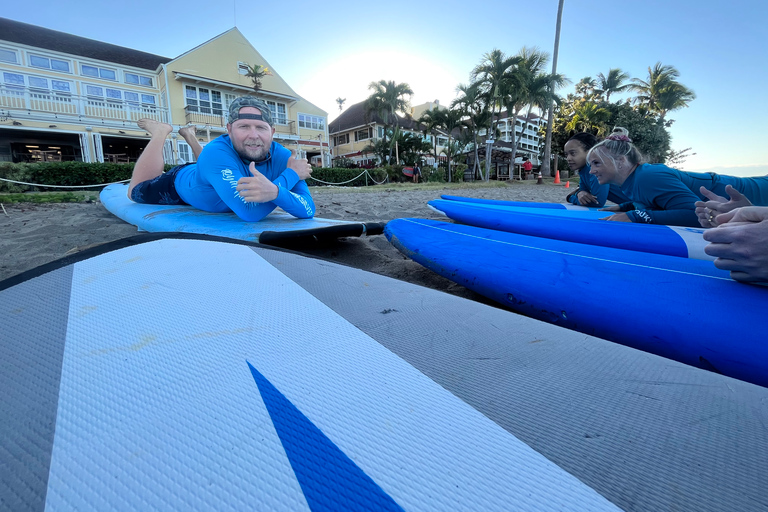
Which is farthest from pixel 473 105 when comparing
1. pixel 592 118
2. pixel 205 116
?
pixel 205 116

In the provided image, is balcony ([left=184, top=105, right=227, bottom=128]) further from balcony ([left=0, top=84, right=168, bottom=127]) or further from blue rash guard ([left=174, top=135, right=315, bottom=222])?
blue rash guard ([left=174, top=135, right=315, bottom=222])

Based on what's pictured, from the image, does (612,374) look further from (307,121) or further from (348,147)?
(348,147)

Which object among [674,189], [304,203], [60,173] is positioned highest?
[60,173]

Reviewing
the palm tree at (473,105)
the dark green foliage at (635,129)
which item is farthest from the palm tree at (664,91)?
the palm tree at (473,105)

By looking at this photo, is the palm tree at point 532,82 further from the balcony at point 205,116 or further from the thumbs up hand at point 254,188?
the thumbs up hand at point 254,188

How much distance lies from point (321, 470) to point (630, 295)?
127 cm

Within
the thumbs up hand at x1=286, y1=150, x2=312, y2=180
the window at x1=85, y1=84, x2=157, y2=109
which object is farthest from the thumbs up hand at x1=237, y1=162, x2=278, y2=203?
the window at x1=85, y1=84, x2=157, y2=109

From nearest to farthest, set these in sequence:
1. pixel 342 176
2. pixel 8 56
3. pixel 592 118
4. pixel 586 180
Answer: pixel 586 180, pixel 8 56, pixel 342 176, pixel 592 118

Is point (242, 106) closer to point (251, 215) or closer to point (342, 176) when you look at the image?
point (251, 215)

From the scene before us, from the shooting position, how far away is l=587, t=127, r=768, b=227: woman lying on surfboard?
229 centimetres

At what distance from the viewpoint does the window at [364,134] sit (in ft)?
95.9

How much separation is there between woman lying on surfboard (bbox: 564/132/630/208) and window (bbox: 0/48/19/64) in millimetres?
21417

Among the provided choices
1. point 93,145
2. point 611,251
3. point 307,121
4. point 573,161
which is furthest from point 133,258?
point 307,121

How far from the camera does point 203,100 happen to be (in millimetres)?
17312
